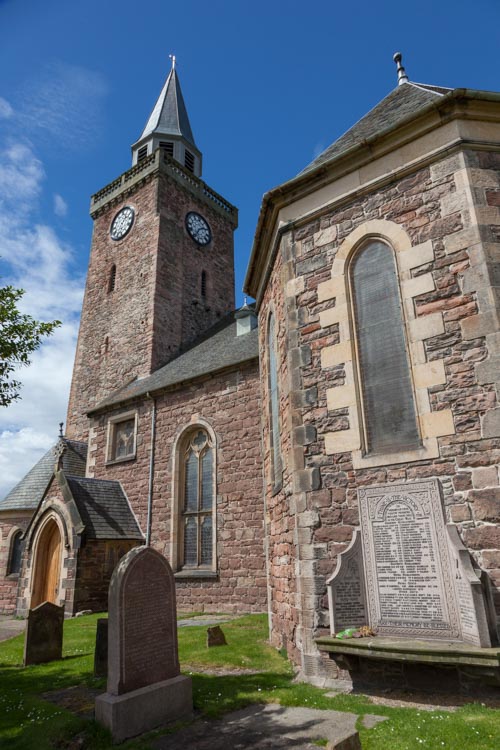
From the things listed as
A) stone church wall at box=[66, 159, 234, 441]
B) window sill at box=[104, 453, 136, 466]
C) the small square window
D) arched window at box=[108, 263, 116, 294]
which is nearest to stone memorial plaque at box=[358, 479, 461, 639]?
window sill at box=[104, 453, 136, 466]

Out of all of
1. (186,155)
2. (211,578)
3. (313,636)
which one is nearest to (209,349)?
(211,578)

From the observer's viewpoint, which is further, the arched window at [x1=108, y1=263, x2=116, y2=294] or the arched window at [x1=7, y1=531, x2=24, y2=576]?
the arched window at [x1=108, y1=263, x2=116, y2=294]

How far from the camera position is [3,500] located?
19406 mm

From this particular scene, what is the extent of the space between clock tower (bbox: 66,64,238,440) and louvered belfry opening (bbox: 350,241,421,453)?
14.0 metres

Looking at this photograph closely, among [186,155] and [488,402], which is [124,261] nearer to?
[186,155]

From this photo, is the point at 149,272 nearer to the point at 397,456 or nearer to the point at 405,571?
the point at 397,456

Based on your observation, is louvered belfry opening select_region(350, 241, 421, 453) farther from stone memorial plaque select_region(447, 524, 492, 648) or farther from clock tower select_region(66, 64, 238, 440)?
clock tower select_region(66, 64, 238, 440)

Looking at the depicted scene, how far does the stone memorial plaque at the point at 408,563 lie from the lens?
5410 mm

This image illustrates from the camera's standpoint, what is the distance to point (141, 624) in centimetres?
516

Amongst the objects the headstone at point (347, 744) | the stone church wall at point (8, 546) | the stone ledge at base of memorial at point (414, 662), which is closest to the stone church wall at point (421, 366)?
the stone ledge at base of memorial at point (414, 662)

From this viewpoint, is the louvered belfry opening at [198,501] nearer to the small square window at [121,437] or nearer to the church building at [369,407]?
the church building at [369,407]

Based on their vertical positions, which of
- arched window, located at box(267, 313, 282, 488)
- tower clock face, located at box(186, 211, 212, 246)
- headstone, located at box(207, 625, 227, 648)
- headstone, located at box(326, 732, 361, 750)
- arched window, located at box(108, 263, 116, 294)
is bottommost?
headstone, located at box(207, 625, 227, 648)

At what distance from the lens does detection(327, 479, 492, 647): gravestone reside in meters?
5.30

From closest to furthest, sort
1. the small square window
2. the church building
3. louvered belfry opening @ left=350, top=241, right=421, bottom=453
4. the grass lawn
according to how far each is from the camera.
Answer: the grass lawn < the church building < louvered belfry opening @ left=350, top=241, right=421, bottom=453 < the small square window
